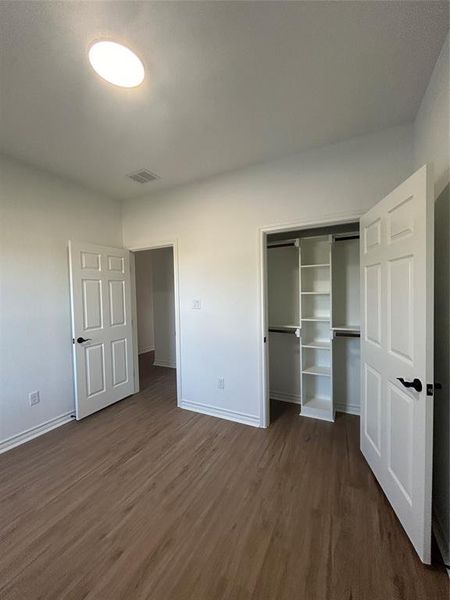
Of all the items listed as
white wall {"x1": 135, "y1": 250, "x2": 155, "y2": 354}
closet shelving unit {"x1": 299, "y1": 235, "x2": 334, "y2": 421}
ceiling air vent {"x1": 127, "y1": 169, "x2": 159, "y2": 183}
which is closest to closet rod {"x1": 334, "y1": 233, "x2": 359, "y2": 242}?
closet shelving unit {"x1": 299, "y1": 235, "x2": 334, "y2": 421}

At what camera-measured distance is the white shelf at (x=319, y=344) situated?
2.93 meters

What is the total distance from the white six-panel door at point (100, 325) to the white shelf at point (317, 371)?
2.37m

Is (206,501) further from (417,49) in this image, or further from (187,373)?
(417,49)

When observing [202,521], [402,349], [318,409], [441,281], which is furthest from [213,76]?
[318,409]

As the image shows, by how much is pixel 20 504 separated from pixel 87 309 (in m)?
1.83

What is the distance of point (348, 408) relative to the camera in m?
3.06

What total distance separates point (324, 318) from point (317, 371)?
2.03 ft

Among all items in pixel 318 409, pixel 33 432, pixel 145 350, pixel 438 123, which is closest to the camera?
pixel 438 123

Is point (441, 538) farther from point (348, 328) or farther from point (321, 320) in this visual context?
point (321, 320)

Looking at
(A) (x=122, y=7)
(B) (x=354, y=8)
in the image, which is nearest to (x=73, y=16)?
(A) (x=122, y=7)

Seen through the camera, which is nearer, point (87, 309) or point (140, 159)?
point (140, 159)

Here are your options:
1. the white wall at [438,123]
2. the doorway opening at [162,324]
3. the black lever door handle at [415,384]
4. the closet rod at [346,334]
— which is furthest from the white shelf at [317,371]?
the doorway opening at [162,324]

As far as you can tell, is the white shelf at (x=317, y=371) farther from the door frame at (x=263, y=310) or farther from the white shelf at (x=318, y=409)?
the door frame at (x=263, y=310)

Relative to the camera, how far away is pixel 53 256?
286 centimetres
